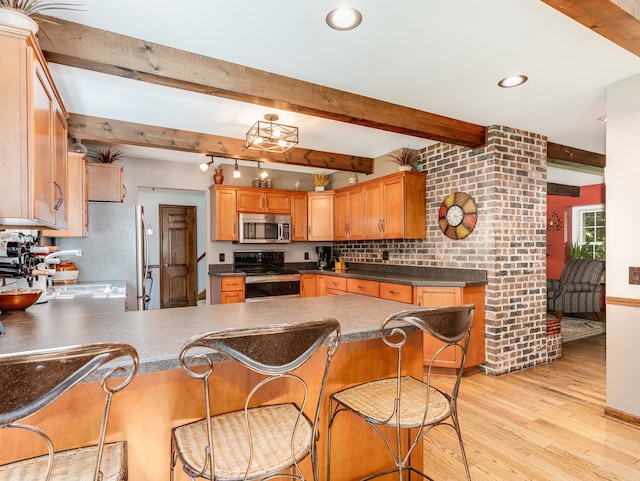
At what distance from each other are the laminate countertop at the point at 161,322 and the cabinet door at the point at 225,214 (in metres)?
2.77

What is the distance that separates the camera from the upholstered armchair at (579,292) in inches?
228

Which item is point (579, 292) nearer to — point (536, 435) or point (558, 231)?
point (558, 231)

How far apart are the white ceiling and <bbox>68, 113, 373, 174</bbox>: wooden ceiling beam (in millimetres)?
115

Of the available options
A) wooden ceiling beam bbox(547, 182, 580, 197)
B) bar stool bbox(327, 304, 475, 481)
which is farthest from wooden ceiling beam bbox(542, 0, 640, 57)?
wooden ceiling beam bbox(547, 182, 580, 197)

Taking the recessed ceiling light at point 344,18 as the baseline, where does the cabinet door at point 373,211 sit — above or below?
below

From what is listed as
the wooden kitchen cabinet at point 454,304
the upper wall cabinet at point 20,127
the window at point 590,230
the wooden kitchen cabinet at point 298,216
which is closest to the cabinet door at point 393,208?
the wooden kitchen cabinet at point 454,304

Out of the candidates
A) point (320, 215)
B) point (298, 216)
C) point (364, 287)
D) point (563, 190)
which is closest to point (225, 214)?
point (298, 216)

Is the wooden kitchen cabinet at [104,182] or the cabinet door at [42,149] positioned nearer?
the cabinet door at [42,149]

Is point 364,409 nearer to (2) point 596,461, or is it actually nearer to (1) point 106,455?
(1) point 106,455

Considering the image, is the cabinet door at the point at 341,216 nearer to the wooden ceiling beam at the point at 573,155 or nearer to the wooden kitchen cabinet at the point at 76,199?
the wooden ceiling beam at the point at 573,155

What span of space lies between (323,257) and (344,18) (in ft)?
14.3

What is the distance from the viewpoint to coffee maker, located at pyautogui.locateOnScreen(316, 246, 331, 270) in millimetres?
5949

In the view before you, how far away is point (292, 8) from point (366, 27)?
417mm

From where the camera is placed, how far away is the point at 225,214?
505cm
